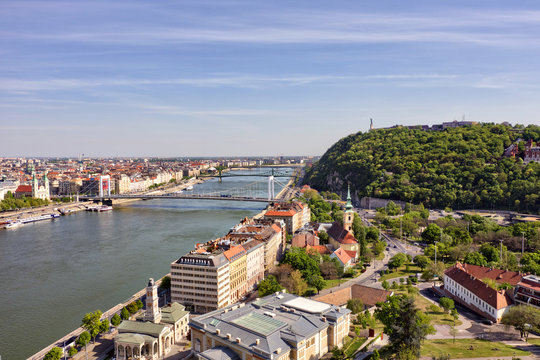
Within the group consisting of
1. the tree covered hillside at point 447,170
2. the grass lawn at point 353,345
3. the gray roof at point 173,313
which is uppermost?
the tree covered hillside at point 447,170

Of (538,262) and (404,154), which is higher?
(404,154)

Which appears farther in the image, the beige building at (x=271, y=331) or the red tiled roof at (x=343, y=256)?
the red tiled roof at (x=343, y=256)

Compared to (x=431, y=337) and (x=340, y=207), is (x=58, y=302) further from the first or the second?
(x=340, y=207)

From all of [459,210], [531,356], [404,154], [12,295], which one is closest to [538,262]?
[531,356]

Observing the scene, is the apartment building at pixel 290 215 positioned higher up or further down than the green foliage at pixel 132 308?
higher up

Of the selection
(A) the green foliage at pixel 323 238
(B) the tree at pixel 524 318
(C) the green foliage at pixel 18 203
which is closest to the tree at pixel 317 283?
(B) the tree at pixel 524 318

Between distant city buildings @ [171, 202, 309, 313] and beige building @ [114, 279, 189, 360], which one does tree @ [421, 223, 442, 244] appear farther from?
beige building @ [114, 279, 189, 360]

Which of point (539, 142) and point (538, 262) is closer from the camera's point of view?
point (538, 262)

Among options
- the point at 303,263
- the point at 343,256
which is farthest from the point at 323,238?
the point at 303,263

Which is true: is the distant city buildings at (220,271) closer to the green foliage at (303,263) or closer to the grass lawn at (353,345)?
the green foliage at (303,263)
